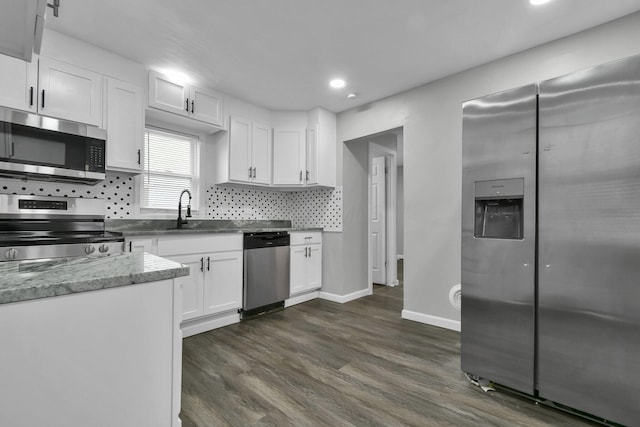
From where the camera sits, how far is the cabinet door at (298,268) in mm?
3561

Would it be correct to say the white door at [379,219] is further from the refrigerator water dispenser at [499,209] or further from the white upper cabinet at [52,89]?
the white upper cabinet at [52,89]

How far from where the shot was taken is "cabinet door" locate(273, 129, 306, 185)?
384cm

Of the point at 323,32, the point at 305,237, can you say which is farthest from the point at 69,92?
the point at 305,237

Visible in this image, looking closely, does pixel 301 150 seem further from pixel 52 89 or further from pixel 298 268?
pixel 52 89

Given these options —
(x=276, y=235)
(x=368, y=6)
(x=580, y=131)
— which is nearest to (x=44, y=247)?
(x=276, y=235)

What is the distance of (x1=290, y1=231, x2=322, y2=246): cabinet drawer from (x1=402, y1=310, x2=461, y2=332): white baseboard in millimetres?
1384

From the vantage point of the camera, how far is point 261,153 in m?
3.74

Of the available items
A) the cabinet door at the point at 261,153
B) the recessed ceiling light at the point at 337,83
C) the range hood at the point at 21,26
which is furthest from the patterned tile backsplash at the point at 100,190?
the recessed ceiling light at the point at 337,83

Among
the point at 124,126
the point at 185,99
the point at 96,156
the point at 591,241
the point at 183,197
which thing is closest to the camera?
the point at 591,241

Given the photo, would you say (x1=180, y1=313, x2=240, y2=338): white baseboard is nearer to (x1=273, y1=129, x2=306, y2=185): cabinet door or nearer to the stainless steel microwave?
the stainless steel microwave

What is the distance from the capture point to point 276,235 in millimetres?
3373

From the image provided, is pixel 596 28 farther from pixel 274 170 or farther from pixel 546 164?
pixel 274 170

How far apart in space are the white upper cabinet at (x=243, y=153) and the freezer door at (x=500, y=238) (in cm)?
244

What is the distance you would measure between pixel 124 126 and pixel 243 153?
1245 millimetres
